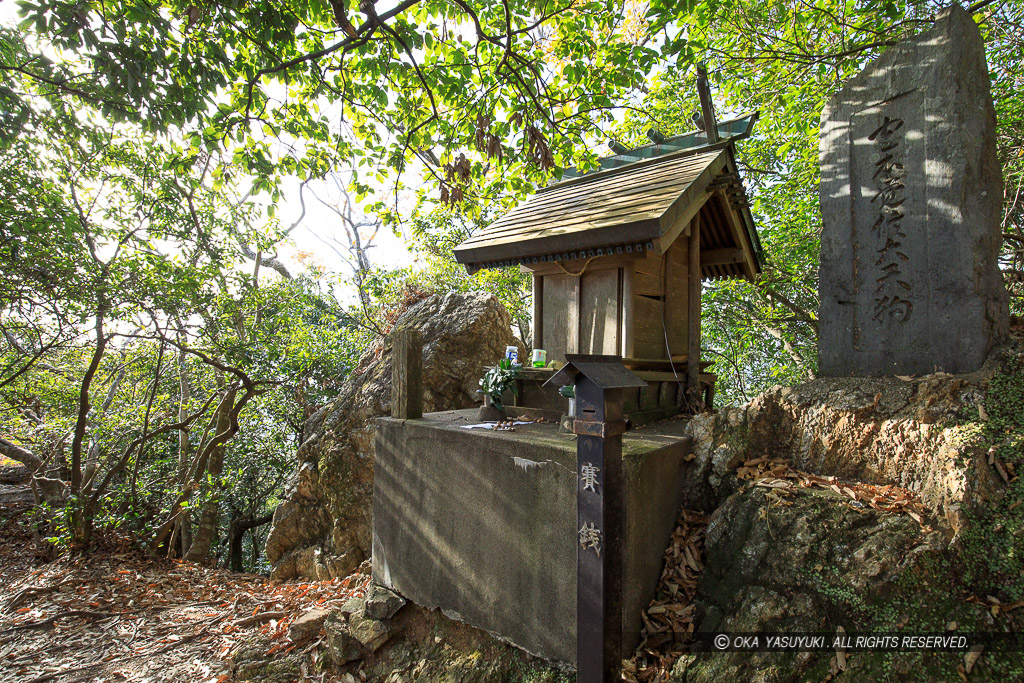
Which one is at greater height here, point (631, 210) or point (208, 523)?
point (631, 210)

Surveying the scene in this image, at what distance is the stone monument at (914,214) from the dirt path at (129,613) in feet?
23.4

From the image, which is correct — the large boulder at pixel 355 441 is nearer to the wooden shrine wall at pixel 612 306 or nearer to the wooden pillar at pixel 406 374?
the wooden pillar at pixel 406 374

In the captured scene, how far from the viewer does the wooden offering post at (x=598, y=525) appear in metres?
2.93

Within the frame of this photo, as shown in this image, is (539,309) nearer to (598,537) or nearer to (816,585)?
(598,537)

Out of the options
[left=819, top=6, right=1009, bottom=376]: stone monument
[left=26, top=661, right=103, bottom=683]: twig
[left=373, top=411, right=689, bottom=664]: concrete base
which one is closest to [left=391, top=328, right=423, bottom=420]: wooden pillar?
[left=373, top=411, right=689, bottom=664]: concrete base

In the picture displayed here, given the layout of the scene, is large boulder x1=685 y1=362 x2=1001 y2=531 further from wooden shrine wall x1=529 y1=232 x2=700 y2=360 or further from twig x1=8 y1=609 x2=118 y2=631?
twig x1=8 y1=609 x2=118 y2=631

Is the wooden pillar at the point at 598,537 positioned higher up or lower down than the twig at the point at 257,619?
higher up

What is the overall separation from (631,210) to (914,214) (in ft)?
8.24

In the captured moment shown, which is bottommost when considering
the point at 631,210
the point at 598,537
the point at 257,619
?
the point at 257,619

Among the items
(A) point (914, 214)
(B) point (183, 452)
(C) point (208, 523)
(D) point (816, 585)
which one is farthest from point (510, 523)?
(C) point (208, 523)

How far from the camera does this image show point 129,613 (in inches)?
242

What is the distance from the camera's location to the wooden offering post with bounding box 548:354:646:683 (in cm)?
293

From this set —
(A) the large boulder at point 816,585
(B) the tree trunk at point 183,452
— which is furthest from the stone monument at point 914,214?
(B) the tree trunk at point 183,452

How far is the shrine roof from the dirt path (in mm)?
5434
